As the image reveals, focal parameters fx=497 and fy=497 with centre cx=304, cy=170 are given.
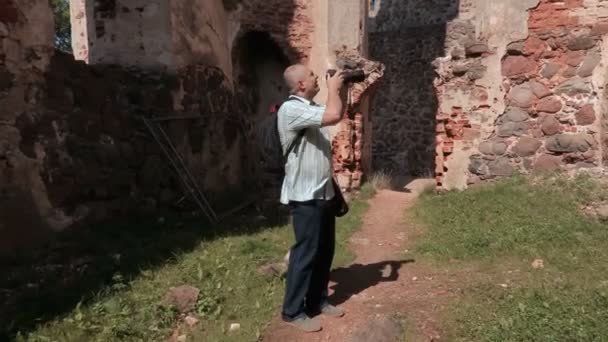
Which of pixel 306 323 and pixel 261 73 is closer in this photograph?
pixel 306 323

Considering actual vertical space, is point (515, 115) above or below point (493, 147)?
above

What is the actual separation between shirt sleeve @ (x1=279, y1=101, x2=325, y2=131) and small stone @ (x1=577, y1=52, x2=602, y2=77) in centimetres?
411

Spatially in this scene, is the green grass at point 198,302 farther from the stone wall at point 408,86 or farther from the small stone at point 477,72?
the stone wall at point 408,86

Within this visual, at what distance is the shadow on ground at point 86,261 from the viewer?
333 cm

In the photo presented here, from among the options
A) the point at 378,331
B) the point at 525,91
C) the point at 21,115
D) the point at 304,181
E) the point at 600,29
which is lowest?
the point at 378,331

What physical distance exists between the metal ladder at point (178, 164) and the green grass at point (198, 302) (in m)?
1.29

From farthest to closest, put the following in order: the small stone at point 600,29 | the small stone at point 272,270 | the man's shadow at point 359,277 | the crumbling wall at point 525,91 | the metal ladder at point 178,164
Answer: the metal ladder at point 178,164
the crumbling wall at point 525,91
the small stone at point 600,29
the small stone at point 272,270
the man's shadow at point 359,277

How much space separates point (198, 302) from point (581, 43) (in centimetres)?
504

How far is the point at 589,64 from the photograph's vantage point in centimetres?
564

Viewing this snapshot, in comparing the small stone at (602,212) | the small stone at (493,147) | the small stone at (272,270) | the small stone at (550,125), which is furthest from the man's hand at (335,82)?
the small stone at (550,125)

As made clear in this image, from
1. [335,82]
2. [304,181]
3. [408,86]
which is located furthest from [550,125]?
[408,86]

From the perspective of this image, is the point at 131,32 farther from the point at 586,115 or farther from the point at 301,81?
the point at 586,115

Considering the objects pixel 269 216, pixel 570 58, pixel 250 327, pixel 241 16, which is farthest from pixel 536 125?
pixel 241 16

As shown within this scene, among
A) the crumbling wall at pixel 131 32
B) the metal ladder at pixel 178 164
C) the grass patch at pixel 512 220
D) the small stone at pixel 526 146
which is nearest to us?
the grass patch at pixel 512 220
